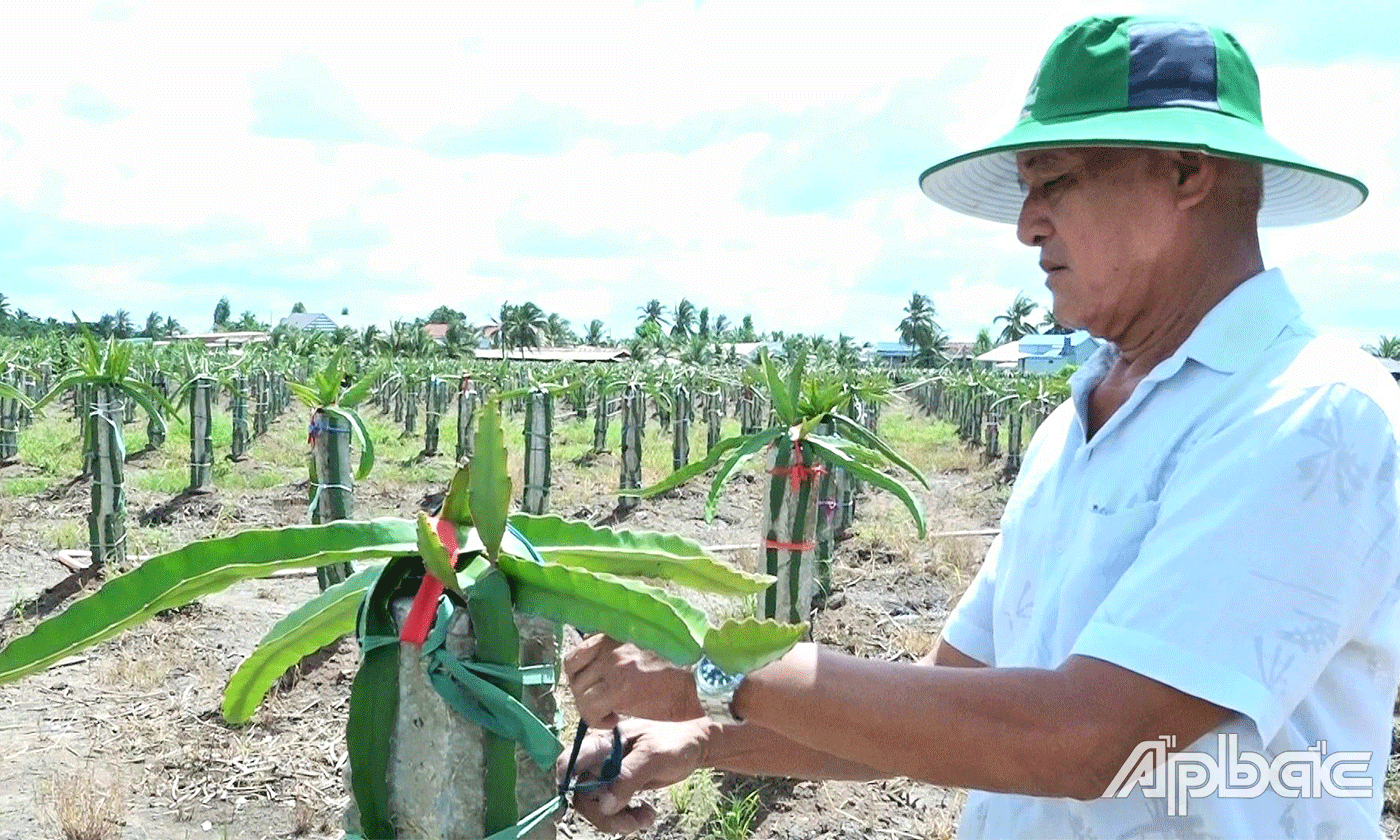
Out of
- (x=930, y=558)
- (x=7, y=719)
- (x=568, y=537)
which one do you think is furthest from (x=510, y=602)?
(x=930, y=558)

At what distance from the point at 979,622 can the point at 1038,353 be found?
49.3 m

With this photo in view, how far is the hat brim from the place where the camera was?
1.33 m

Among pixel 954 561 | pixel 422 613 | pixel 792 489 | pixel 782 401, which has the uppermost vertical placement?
pixel 782 401

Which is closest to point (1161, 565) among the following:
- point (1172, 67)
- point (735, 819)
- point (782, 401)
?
point (1172, 67)

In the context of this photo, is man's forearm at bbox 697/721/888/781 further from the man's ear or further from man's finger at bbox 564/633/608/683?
the man's ear

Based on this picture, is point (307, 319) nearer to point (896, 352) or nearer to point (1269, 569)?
point (896, 352)

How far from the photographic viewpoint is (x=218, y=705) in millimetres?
4812

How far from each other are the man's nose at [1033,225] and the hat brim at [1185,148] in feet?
0.29

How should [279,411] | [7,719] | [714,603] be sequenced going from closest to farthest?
[7,719]
[714,603]
[279,411]

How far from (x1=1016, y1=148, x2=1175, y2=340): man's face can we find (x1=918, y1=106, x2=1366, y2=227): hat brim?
51 millimetres

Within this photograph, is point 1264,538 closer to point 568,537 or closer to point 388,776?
point 568,537

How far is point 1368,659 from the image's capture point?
1292mm

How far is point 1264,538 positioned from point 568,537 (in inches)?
31.2

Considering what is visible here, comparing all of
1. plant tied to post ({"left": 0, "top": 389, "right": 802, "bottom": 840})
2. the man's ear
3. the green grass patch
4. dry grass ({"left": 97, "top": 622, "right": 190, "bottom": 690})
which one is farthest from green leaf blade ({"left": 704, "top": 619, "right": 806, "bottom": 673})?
the green grass patch
